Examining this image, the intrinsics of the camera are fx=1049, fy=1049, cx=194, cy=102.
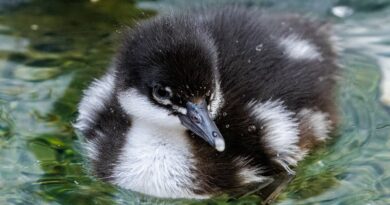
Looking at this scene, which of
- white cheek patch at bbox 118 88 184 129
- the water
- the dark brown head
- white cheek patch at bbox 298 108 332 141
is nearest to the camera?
the dark brown head

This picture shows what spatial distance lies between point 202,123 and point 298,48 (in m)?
0.57

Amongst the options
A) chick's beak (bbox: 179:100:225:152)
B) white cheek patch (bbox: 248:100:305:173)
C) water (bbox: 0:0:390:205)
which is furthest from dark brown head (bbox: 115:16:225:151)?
water (bbox: 0:0:390:205)

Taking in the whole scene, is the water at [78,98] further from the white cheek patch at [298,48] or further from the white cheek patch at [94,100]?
the white cheek patch at [298,48]

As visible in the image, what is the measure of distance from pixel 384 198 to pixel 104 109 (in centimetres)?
91

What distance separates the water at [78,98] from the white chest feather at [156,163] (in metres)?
0.04

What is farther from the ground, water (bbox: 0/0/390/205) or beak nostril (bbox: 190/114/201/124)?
beak nostril (bbox: 190/114/201/124)

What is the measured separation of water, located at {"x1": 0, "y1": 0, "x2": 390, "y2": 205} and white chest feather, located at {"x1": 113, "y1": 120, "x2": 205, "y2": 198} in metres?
0.04

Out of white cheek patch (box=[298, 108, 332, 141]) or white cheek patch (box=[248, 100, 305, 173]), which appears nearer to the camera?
white cheek patch (box=[248, 100, 305, 173])

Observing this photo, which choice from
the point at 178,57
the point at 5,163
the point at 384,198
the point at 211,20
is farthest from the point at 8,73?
the point at 384,198

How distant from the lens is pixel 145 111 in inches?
122

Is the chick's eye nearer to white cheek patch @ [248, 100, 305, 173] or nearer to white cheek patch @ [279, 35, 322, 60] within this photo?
white cheek patch @ [248, 100, 305, 173]

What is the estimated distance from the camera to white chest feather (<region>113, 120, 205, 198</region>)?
10.2 ft

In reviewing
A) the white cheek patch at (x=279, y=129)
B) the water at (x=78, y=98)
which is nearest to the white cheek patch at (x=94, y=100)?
the water at (x=78, y=98)

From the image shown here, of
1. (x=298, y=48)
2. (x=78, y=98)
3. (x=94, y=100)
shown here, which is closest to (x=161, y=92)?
(x=94, y=100)
